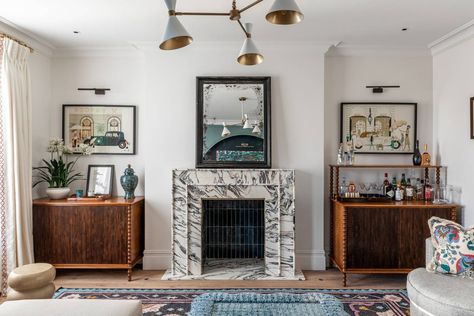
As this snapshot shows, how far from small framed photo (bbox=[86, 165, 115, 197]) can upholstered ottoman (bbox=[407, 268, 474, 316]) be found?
3.28 meters

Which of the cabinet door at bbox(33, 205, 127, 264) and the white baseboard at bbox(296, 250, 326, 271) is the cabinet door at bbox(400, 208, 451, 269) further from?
the cabinet door at bbox(33, 205, 127, 264)

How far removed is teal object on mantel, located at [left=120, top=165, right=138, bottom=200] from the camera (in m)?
4.12

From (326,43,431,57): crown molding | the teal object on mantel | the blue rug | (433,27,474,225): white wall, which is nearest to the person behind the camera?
the blue rug

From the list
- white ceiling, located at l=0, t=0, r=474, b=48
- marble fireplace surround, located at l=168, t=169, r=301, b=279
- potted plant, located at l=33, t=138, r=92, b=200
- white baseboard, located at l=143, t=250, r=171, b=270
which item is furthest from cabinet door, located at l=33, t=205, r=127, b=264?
white ceiling, located at l=0, t=0, r=474, b=48

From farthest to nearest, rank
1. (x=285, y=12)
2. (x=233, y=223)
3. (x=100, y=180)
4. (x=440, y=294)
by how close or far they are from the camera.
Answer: (x=100, y=180)
(x=233, y=223)
(x=440, y=294)
(x=285, y=12)

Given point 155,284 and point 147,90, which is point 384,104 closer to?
point 147,90

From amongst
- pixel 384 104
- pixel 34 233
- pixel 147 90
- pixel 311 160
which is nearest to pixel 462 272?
pixel 311 160

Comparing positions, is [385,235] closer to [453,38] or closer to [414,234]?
[414,234]

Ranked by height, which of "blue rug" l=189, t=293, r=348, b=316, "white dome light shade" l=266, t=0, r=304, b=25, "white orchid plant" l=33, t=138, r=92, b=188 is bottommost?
"blue rug" l=189, t=293, r=348, b=316

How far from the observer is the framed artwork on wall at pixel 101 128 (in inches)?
176

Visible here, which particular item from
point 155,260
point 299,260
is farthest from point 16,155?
point 299,260

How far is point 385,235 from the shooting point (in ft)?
12.5

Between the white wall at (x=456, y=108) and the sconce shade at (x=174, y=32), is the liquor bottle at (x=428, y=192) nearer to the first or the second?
the white wall at (x=456, y=108)

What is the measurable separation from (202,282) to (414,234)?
220 centimetres
